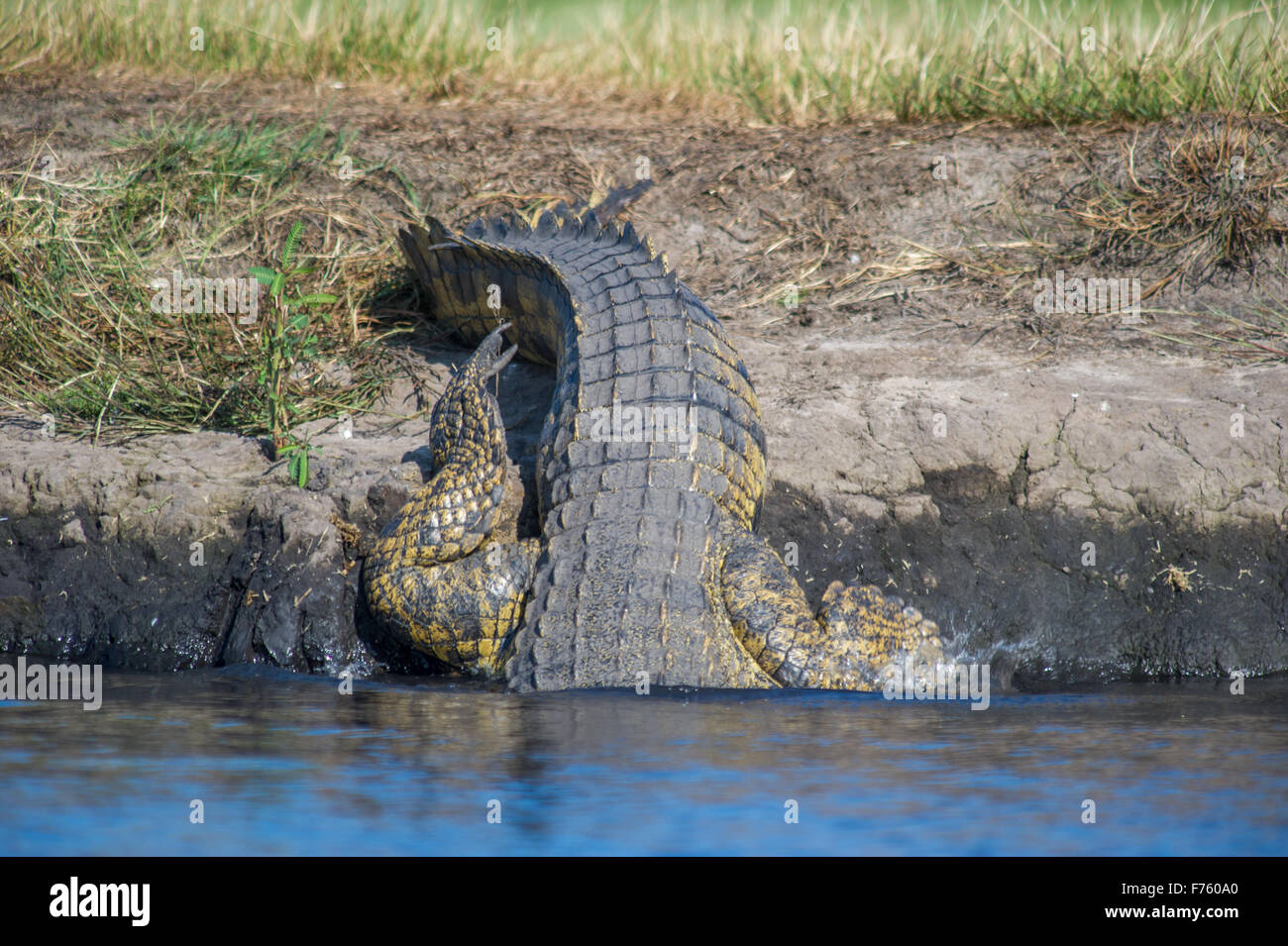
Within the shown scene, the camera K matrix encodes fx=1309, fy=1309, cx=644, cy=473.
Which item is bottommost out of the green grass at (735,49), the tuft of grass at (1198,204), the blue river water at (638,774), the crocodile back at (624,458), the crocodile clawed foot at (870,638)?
the blue river water at (638,774)

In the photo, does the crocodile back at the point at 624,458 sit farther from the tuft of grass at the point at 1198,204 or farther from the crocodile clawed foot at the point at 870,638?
the tuft of grass at the point at 1198,204

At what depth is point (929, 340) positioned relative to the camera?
5699 millimetres

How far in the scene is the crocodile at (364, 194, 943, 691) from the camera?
3875 millimetres

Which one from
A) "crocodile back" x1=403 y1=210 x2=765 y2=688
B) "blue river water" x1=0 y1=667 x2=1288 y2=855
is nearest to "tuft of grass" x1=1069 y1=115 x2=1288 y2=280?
"crocodile back" x1=403 y1=210 x2=765 y2=688

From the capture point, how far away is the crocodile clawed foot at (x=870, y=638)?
3.99 m

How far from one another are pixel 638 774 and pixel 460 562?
131cm

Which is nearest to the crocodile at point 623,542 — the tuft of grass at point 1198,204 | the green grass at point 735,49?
the tuft of grass at point 1198,204

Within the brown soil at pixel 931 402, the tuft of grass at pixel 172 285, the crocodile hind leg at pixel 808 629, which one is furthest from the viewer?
the tuft of grass at pixel 172 285

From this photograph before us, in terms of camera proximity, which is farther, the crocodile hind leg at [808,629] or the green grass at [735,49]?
the green grass at [735,49]

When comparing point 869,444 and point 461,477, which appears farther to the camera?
point 869,444

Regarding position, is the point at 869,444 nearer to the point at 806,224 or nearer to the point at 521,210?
the point at 806,224

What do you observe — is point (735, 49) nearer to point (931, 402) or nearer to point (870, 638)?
point (931, 402)

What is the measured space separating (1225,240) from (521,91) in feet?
13.6
